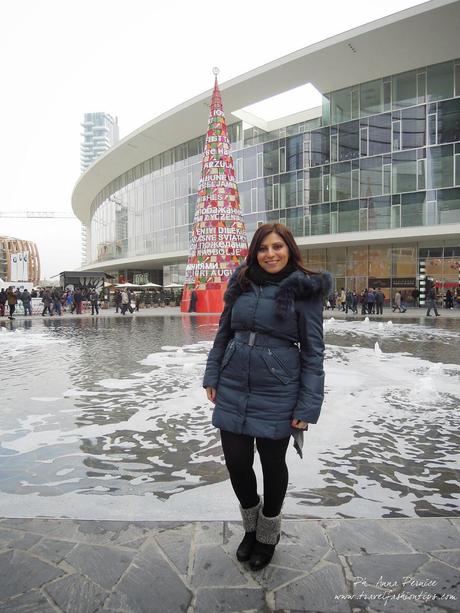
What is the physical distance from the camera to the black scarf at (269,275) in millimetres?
2570

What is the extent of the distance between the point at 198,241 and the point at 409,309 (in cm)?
1624

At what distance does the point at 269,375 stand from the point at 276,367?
2.3 inches

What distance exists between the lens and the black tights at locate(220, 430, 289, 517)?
2475mm

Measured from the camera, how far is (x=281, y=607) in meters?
2.12

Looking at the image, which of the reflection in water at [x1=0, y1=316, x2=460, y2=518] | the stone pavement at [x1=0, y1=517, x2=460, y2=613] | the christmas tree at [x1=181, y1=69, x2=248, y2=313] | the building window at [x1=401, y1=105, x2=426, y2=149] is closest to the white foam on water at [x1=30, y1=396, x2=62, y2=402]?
the reflection in water at [x1=0, y1=316, x2=460, y2=518]

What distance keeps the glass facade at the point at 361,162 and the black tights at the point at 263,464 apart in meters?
29.5

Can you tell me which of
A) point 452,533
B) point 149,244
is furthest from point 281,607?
point 149,244

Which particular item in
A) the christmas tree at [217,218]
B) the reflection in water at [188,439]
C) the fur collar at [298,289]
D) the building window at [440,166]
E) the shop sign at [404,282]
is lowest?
the reflection in water at [188,439]

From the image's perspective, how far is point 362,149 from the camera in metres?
31.7

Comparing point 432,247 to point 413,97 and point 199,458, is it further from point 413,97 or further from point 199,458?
point 199,458

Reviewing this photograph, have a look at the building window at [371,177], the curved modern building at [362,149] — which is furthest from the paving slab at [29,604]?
the building window at [371,177]

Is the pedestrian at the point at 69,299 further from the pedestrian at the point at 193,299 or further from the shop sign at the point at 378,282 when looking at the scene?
the shop sign at the point at 378,282

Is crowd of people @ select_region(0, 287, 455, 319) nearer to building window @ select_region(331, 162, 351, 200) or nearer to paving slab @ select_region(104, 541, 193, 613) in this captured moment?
building window @ select_region(331, 162, 351, 200)

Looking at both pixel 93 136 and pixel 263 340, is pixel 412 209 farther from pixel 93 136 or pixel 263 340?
pixel 93 136
